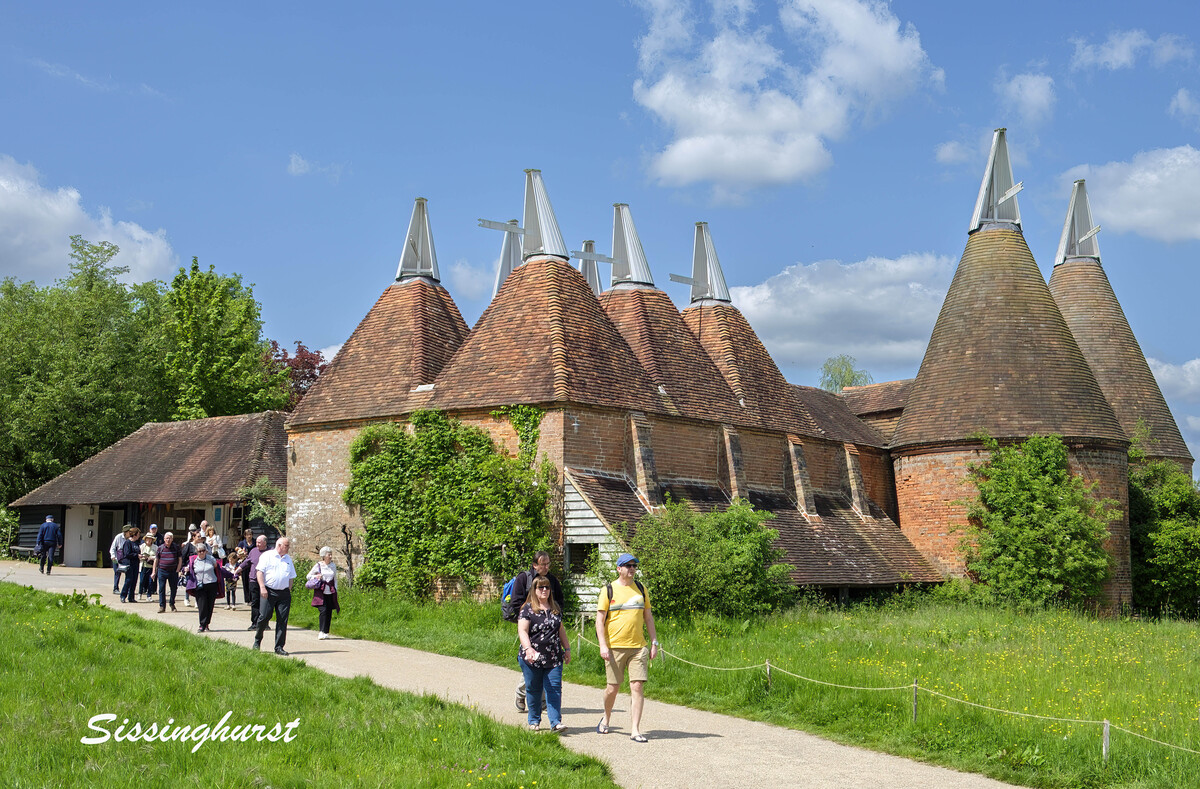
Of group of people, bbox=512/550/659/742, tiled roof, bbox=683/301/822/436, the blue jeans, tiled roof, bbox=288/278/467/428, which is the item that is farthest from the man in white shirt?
tiled roof, bbox=683/301/822/436

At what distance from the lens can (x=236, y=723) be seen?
9.16m

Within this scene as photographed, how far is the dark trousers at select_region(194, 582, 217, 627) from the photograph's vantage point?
16.3m

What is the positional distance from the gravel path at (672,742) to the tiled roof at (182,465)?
48.6 feet

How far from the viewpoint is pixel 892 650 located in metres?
14.7

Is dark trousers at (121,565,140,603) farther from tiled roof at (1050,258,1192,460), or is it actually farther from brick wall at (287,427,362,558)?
tiled roof at (1050,258,1192,460)

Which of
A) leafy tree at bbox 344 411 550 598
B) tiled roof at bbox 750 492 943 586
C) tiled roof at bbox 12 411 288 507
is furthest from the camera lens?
tiled roof at bbox 12 411 288 507

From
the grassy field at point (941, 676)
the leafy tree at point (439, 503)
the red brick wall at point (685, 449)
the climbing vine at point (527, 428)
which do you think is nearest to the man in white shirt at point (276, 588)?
the grassy field at point (941, 676)

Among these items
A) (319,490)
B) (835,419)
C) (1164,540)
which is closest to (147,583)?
(319,490)

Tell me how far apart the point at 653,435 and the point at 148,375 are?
28084mm

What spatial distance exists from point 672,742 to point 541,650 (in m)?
1.54

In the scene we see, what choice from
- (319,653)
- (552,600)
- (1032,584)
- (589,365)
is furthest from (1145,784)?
(1032,584)

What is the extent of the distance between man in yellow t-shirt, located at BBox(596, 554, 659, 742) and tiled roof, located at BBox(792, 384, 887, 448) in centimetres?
1930

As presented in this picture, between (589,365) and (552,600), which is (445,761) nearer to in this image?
(552,600)

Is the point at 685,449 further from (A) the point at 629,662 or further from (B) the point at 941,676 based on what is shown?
(A) the point at 629,662
